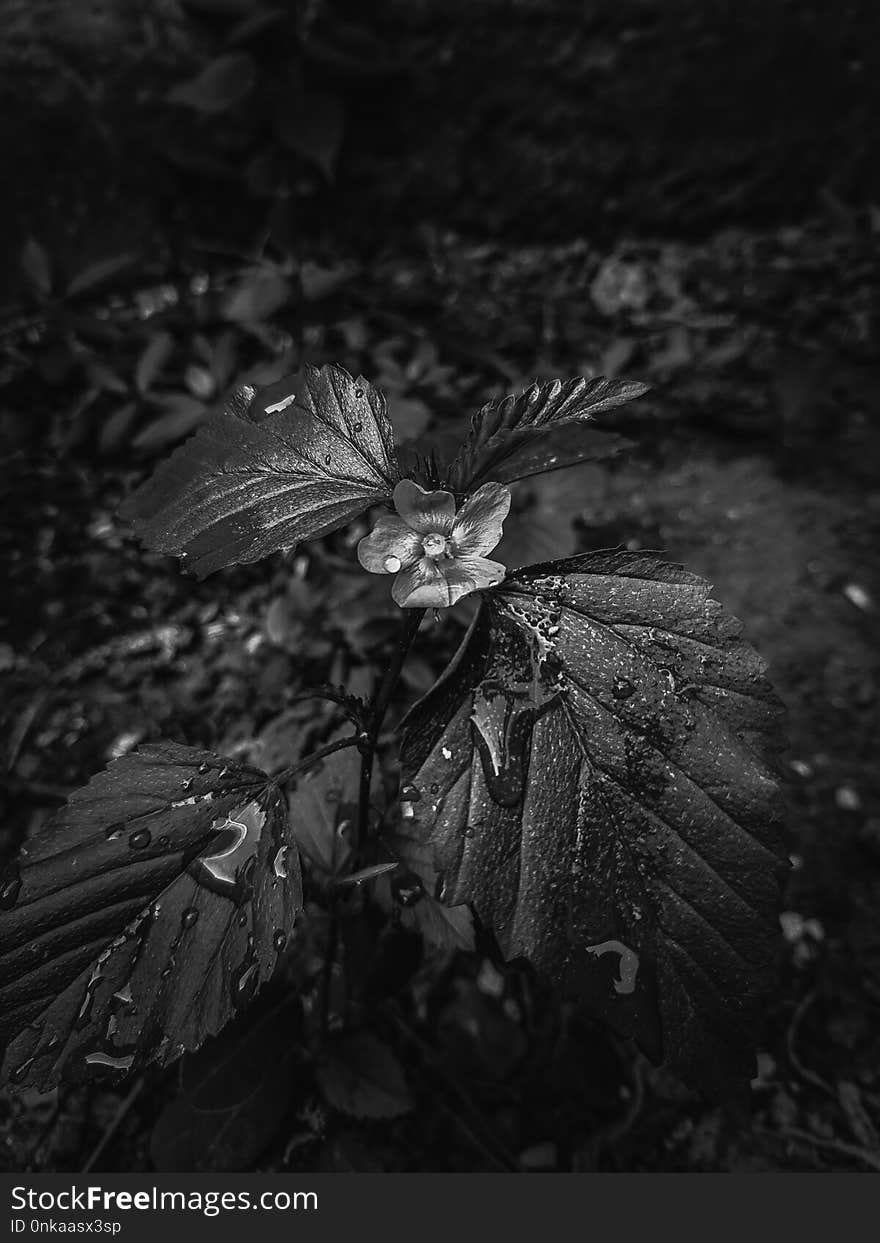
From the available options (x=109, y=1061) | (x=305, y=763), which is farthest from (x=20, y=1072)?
(x=305, y=763)

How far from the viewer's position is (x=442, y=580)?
29.4 inches

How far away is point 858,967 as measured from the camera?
136cm

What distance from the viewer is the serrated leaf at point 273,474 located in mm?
765

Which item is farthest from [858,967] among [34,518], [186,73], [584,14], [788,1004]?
[186,73]

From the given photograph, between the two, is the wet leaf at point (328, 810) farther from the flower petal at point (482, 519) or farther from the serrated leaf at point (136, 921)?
the flower petal at point (482, 519)

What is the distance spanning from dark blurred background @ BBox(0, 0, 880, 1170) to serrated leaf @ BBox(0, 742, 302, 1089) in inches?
23.0

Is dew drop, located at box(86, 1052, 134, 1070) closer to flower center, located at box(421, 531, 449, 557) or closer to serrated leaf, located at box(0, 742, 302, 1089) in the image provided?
serrated leaf, located at box(0, 742, 302, 1089)

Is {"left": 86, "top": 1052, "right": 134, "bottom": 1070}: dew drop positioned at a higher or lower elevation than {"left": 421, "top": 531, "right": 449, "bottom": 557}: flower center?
lower

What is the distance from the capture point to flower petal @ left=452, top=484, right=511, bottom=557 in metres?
0.75

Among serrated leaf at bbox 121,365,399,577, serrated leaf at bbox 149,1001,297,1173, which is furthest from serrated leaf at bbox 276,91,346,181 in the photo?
serrated leaf at bbox 149,1001,297,1173

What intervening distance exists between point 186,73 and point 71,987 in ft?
6.53

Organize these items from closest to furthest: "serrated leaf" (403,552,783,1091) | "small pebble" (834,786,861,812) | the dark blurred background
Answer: "serrated leaf" (403,552,783,1091), the dark blurred background, "small pebble" (834,786,861,812)

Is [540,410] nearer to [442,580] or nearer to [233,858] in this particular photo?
[442,580]

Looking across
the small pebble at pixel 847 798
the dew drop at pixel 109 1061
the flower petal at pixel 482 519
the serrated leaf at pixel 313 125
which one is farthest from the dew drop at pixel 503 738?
Answer: the serrated leaf at pixel 313 125
